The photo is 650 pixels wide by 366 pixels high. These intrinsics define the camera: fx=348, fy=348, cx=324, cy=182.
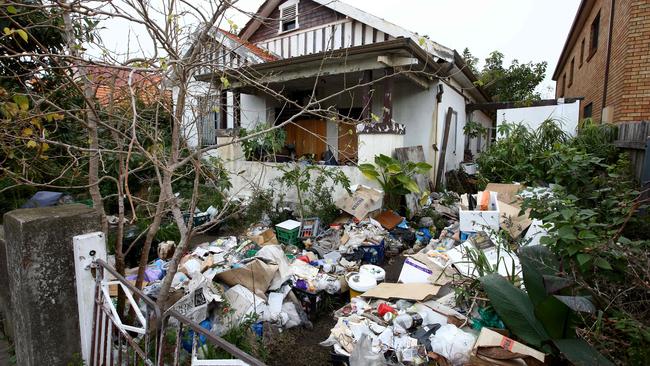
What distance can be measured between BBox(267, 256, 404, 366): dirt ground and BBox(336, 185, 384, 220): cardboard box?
2.40 m

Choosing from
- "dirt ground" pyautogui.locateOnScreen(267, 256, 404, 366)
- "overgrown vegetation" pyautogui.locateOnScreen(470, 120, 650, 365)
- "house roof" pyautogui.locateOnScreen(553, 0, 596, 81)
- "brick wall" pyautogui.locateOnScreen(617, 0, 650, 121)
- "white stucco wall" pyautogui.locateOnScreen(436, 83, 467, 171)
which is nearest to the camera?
"overgrown vegetation" pyautogui.locateOnScreen(470, 120, 650, 365)

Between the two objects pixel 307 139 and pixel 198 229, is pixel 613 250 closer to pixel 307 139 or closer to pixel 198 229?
pixel 198 229

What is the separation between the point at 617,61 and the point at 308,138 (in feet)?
25.0

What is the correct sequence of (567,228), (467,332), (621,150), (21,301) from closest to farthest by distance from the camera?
1. (21,301)
2. (567,228)
3. (467,332)
4. (621,150)

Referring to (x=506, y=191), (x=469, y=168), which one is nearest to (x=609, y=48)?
(x=469, y=168)

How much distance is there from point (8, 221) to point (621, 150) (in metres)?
7.72

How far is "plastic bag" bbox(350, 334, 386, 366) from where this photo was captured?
266 cm

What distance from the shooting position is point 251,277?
3.73 meters

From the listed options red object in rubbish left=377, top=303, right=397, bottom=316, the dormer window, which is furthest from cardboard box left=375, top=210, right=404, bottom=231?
the dormer window

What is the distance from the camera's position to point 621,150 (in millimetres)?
5742

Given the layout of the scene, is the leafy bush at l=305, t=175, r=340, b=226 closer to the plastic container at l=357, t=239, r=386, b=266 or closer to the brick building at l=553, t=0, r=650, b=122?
the plastic container at l=357, t=239, r=386, b=266

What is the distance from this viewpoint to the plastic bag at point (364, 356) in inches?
105

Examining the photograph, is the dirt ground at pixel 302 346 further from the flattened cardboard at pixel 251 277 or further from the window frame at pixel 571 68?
the window frame at pixel 571 68

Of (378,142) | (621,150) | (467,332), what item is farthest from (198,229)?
(621,150)
